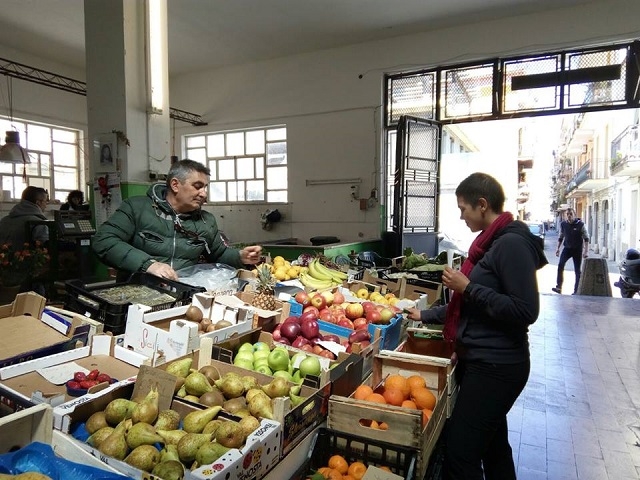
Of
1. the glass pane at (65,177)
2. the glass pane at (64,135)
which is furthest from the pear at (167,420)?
the glass pane at (64,135)

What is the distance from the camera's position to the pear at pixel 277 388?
154 centimetres

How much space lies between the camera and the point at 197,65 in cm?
895

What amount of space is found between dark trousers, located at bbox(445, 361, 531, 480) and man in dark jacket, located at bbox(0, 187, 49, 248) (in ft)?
16.9

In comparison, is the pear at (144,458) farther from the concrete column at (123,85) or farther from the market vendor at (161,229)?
the concrete column at (123,85)

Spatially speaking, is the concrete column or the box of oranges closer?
the box of oranges

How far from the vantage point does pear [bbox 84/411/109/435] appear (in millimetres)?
1234

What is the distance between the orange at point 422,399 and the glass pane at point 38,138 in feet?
30.5

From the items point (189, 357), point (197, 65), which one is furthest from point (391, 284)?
point (197, 65)

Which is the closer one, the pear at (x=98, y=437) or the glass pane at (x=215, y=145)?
the pear at (x=98, y=437)

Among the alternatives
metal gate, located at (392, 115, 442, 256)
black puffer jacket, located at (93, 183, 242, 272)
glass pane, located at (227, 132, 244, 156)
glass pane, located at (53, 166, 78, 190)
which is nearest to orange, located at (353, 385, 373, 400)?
black puffer jacket, located at (93, 183, 242, 272)

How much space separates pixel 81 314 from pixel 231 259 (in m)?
0.99

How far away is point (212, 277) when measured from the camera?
8.70 feet

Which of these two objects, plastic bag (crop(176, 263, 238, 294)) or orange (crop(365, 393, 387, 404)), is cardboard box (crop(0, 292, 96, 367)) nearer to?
plastic bag (crop(176, 263, 238, 294))

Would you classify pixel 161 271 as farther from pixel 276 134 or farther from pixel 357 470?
pixel 276 134
